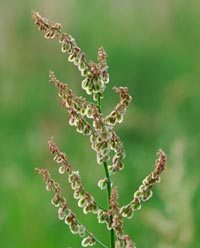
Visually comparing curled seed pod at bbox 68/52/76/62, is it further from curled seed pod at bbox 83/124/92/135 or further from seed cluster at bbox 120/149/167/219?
seed cluster at bbox 120/149/167/219

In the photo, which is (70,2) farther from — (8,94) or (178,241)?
(178,241)

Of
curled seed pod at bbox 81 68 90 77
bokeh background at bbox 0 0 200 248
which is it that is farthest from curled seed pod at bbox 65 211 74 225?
bokeh background at bbox 0 0 200 248

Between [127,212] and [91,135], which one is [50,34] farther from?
Result: [127,212]

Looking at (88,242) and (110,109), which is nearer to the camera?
(88,242)

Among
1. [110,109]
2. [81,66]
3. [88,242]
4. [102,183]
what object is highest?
[110,109]

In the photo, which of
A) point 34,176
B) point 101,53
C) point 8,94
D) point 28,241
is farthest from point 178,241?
point 8,94

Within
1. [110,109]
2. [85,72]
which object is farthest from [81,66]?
[110,109]

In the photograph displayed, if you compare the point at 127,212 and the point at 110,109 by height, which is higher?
the point at 110,109

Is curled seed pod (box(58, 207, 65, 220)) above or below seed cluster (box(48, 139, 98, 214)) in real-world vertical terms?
below
